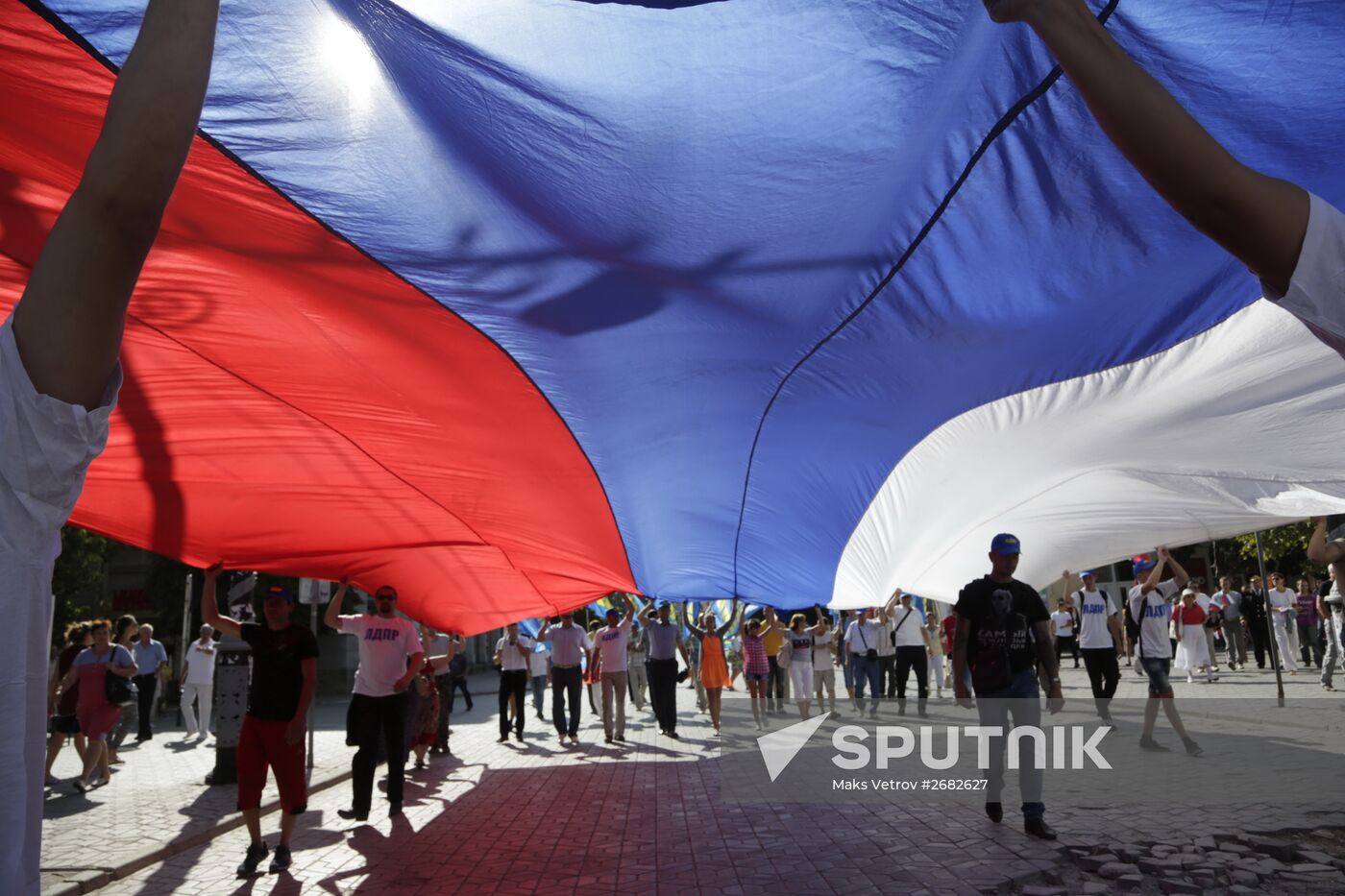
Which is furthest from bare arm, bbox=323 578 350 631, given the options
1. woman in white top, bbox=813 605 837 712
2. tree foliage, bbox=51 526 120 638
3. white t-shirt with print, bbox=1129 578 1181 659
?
tree foliage, bbox=51 526 120 638

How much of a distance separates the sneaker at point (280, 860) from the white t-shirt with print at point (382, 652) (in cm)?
171

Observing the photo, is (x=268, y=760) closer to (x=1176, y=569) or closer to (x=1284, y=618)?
(x=1176, y=569)

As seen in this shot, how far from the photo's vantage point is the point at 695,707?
21062 mm

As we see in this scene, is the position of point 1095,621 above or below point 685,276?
below

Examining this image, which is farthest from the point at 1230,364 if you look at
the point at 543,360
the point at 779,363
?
the point at 543,360

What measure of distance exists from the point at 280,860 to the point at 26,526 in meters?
7.09

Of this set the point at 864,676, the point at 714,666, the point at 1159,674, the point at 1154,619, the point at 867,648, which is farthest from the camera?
the point at 864,676

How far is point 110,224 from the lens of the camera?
1149 millimetres

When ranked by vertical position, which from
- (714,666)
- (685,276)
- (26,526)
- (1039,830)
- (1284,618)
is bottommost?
(1039,830)

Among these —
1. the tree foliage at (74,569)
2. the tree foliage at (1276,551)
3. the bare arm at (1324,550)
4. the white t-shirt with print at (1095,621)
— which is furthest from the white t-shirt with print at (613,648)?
the tree foliage at (1276,551)

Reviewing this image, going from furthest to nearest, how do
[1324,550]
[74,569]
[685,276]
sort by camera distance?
[74,569], [1324,550], [685,276]

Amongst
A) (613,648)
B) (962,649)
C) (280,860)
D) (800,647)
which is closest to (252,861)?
(280,860)

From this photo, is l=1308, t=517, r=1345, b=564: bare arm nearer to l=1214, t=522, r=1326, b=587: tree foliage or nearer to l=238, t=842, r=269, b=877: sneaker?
l=238, t=842, r=269, b=877: sneaker

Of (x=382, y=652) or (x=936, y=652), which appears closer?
(x=382, y=652)
